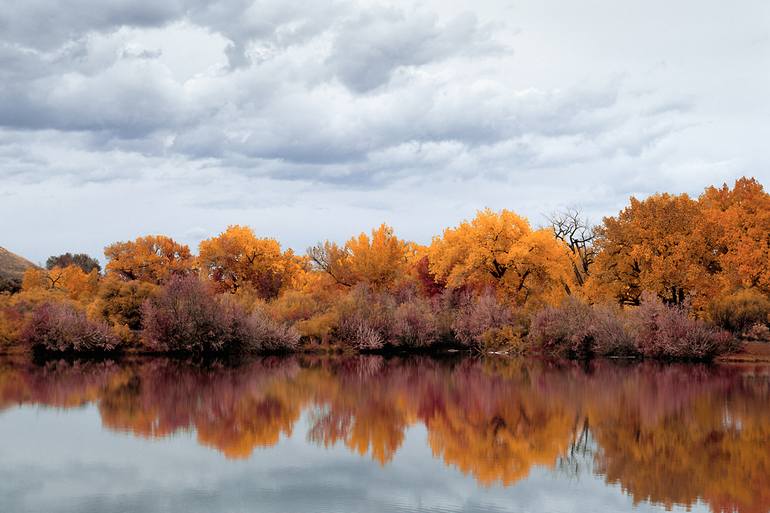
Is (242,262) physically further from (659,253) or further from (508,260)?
(659,253)

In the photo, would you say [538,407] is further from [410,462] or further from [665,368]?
[665,368]

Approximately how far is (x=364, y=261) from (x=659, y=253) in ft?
68.2

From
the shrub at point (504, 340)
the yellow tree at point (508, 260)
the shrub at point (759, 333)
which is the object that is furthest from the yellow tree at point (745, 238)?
the shrub at point (504, 340)

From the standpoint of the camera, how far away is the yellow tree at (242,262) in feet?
178

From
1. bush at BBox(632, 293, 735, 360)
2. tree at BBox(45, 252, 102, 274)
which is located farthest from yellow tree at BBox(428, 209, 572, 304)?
tree at BBox(45, 252, 102, 274)

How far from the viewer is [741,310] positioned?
117 feet

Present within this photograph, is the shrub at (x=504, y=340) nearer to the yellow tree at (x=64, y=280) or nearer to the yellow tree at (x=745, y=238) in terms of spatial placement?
the yellow tree at (x=745, y=238)

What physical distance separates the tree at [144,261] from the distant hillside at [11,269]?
7734 mm

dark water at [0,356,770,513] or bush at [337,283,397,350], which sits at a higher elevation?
bush at [337,283,397,350]

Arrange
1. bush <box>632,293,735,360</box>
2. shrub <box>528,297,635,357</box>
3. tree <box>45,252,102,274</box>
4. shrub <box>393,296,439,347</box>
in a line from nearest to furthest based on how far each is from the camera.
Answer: bush <box>632,293,735,360</box>, shrub <box>528,297,635,357</box>, shrub <box>393,296,439,347</box>, tree <box>45,252,102,274</box>

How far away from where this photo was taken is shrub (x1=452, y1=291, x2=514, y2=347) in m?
40.8

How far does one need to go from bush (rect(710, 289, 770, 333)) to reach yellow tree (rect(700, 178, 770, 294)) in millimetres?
624

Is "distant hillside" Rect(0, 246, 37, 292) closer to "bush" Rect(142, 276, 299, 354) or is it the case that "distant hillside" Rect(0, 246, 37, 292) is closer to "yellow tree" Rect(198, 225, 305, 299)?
"yellow tree" Rect(198, 225, 305, 299)

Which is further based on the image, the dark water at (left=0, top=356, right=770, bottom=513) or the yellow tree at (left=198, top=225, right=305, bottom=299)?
the yellow tree at (left=198, top=225, right=305, bottom=299)
